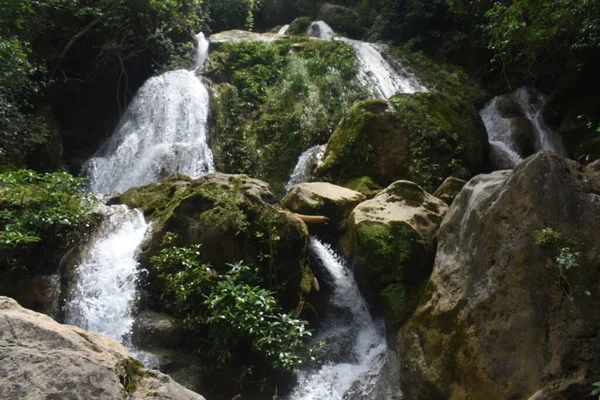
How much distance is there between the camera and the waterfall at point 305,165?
32.9 ft

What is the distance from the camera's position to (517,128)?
11.8 metres

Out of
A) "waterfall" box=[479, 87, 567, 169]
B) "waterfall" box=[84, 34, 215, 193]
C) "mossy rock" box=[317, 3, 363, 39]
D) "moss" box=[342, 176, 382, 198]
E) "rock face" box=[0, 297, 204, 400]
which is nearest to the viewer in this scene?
"rock face" box=[0, 297, 204, 400]

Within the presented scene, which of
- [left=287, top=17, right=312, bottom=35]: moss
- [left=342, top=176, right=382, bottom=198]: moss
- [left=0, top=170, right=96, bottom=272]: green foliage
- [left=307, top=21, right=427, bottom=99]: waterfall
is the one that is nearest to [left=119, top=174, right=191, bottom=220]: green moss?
[left=0, top=170, right=96, bottom=272]: green foliage

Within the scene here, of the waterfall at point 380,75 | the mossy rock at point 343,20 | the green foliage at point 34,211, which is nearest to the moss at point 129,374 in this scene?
the green foliage at point 34,211

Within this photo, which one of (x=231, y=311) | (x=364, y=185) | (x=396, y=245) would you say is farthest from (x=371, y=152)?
(x=231, y=311)

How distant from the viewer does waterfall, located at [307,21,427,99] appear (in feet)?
43.0

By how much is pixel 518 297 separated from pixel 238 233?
3522 mm

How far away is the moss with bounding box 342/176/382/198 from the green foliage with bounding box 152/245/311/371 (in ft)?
10.8

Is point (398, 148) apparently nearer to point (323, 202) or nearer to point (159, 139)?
point (323, 202)

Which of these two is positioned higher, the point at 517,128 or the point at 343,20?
the point at 343,20

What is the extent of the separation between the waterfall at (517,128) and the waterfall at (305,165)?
389 cm

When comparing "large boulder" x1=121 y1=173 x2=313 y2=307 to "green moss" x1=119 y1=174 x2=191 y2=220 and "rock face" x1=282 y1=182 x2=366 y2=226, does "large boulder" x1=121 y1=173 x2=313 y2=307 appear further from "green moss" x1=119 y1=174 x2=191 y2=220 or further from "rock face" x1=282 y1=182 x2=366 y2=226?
"rock face" x1=282 y1=182 x2=366 y2=226

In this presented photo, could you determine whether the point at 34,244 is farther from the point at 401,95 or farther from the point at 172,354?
the point at 401,95

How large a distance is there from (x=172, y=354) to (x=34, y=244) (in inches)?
96.8
